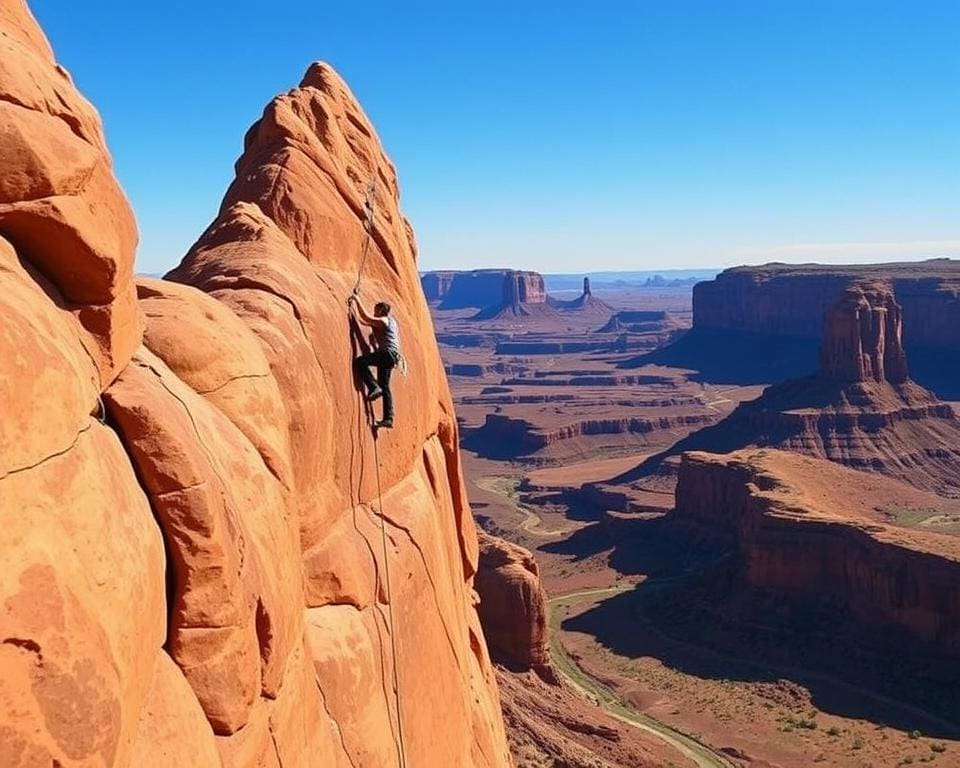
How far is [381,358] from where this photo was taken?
46.8ft

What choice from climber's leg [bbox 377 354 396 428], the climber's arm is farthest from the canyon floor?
the climber's arm

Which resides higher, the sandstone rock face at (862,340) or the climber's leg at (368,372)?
the climber's leg at (368,372)

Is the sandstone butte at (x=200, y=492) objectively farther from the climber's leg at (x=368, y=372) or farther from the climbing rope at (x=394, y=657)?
the climber's leg at (x=368, y=372)

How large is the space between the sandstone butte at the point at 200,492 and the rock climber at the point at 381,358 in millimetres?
373

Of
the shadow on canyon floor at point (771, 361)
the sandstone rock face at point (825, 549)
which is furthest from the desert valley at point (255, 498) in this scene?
the shadow on canyon floor at point (771, 361)

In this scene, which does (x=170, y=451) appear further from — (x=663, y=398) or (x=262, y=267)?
(x=663, y=398)

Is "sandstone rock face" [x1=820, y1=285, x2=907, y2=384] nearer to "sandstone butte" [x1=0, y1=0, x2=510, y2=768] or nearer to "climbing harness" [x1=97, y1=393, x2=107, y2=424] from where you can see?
"sandstone butte" [x1=0, y1=0, x2=510, y2=768]

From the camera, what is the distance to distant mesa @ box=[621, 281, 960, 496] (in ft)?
321

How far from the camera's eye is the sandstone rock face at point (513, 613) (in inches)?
1681

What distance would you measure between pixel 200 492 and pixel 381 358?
6470mm

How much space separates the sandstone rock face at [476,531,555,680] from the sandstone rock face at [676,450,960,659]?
20.4 metres

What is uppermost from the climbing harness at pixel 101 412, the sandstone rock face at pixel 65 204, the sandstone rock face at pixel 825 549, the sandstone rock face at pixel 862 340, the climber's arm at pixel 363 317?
the sandstone rock face at pixel 65 204

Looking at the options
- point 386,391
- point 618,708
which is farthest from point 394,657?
point 618,708

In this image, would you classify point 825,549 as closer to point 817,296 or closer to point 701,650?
point 701,650
